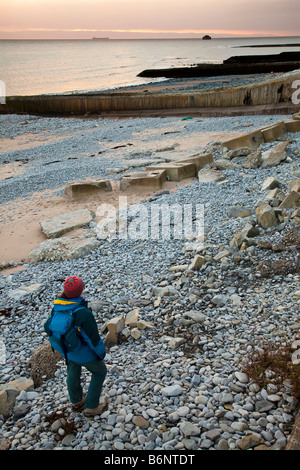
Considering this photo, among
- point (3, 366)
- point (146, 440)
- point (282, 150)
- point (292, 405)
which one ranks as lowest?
point (3, 366)

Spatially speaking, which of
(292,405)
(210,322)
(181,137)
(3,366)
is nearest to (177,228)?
(210,322)

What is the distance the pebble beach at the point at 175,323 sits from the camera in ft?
12.0

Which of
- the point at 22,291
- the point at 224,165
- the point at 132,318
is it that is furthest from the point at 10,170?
the point at 132,318

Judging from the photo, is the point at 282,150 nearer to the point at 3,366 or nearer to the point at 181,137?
the point at 181,137

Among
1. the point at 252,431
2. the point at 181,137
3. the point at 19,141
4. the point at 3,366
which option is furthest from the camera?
the point at 19,141

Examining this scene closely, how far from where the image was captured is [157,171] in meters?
11.9

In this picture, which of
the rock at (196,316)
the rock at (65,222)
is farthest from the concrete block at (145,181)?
the rock at (196,316)

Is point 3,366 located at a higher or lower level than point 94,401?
lower

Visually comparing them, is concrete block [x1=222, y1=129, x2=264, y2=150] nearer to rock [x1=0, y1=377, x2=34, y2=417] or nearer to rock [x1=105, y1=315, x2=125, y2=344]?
rock [x1=105, y1=315, x2=125, y2=344]

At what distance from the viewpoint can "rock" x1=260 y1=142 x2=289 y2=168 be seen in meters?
11.1

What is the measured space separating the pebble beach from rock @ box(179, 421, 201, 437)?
1 centimetres

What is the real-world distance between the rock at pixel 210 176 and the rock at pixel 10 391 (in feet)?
26.0

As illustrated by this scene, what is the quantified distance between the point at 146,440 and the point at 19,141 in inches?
855

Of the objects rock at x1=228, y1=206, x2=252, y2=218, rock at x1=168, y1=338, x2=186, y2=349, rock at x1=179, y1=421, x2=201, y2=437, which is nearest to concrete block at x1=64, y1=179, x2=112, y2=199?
rock at x1=228, y1=206, x2=252, y2=218
